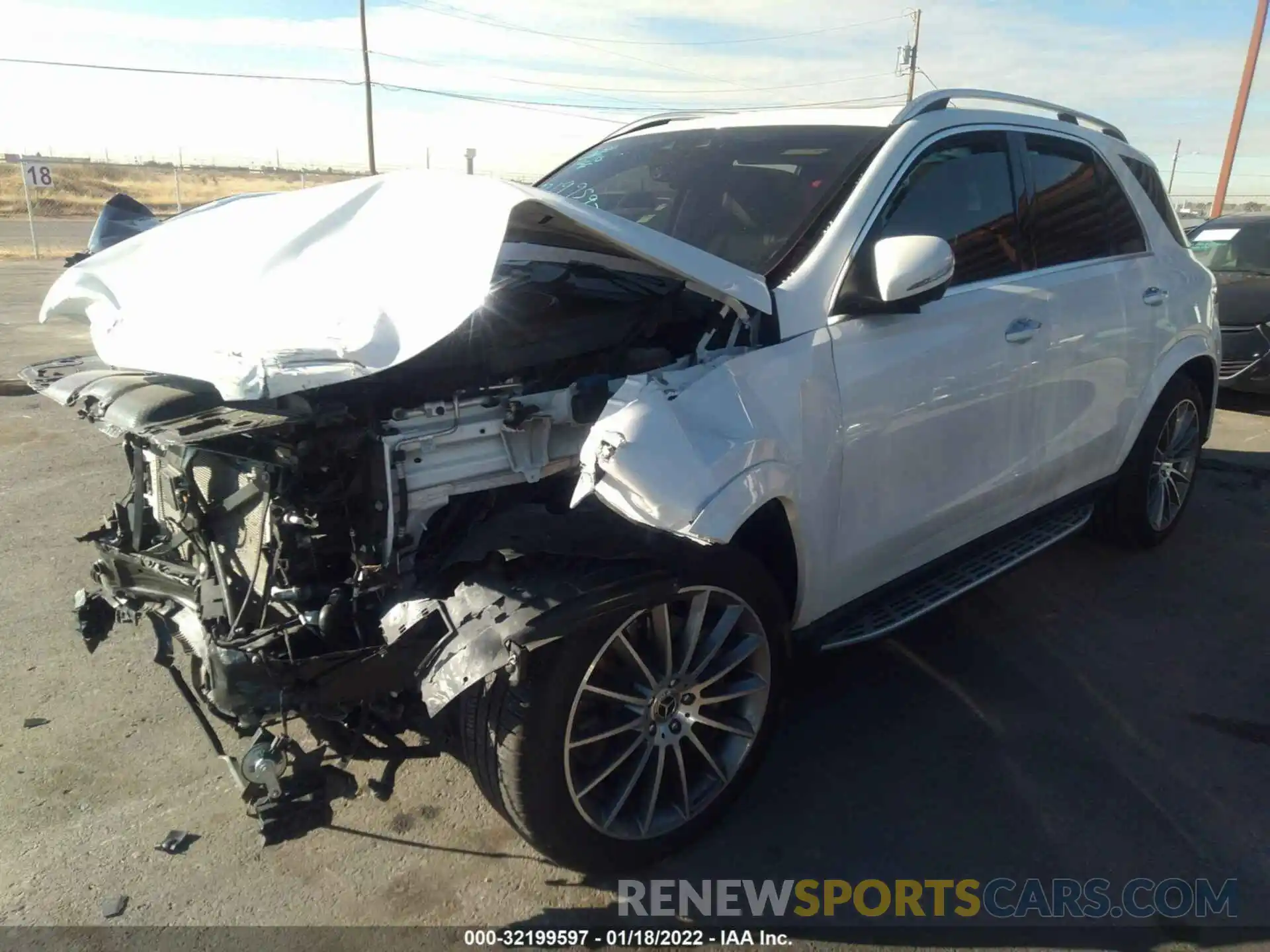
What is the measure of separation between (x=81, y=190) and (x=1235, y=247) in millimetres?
49402

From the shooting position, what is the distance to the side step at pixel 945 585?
3139 millimetres

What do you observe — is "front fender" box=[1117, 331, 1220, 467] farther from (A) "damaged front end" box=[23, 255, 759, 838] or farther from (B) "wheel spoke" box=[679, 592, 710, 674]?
(B) "wheel spoke" box=[679, 592, 710, 674]

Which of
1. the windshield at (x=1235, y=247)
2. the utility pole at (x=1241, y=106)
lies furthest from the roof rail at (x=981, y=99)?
the utility pole at (x=1241, y=106)

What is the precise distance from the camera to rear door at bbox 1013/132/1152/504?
148 inches

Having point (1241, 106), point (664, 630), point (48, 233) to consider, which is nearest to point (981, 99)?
point (664, 630)

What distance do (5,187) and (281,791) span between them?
53.0m

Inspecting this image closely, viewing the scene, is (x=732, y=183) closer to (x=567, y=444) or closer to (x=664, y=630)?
(x=567, y=444)

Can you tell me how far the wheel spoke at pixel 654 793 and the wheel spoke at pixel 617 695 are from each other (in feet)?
0.60

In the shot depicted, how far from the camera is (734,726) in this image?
9.17ft

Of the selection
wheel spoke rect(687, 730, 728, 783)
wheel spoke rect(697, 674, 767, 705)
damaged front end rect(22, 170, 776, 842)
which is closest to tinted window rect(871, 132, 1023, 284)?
damaged front end rect(22, 170, 776, 842)

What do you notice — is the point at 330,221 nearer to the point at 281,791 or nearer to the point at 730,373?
the point at 730,373

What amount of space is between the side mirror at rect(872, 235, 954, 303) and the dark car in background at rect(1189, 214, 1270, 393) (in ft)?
19.3

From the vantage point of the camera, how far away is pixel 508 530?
8.08 ft

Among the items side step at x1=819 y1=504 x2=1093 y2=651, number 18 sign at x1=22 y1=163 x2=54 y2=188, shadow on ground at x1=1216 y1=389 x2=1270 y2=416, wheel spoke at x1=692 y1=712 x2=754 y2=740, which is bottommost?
shadow on ground at x1=1216 y1=389 x2=1270 y2=416
